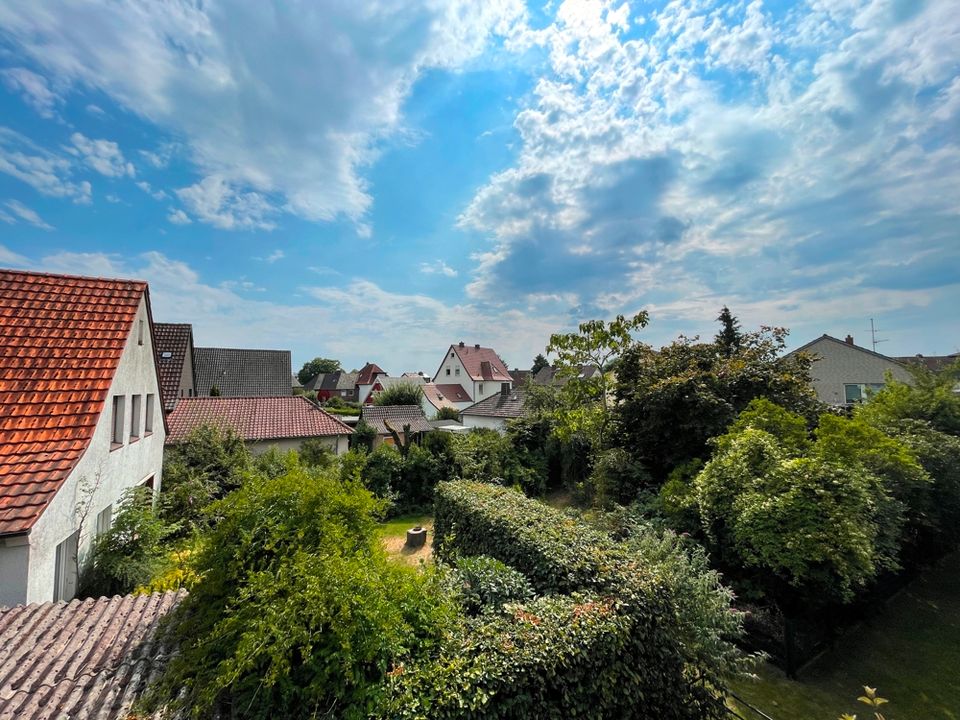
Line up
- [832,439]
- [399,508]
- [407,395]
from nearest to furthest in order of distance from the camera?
1. [832,439]
2. [399,508]
3. [407,395]

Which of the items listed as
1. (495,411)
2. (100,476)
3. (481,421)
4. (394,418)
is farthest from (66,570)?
(481,421)

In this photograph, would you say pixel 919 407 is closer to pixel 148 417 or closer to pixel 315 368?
pixel 148 417

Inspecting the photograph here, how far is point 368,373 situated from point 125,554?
5988 centimetres

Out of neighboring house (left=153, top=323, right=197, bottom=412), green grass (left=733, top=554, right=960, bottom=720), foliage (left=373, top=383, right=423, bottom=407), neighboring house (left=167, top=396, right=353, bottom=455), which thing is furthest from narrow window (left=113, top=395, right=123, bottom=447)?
foliage (left=373, top=383, right=423, bottom=407)

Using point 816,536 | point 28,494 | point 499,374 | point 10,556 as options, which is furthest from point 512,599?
point 499,374

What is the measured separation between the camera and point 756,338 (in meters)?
13.6

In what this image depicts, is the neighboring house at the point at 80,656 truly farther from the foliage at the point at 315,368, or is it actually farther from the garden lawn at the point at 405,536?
the foliage at the point at 315,368

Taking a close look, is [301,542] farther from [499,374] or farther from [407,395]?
[499,374]

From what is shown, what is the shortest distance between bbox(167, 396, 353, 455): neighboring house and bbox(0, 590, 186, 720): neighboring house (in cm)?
1208

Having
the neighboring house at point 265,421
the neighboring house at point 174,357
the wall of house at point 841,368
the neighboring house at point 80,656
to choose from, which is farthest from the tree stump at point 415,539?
the wall of house at point 841,368

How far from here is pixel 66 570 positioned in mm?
6094

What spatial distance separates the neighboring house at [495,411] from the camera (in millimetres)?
31886

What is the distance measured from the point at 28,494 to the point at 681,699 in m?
8.59

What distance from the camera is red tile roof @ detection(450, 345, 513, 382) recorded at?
48.1m
